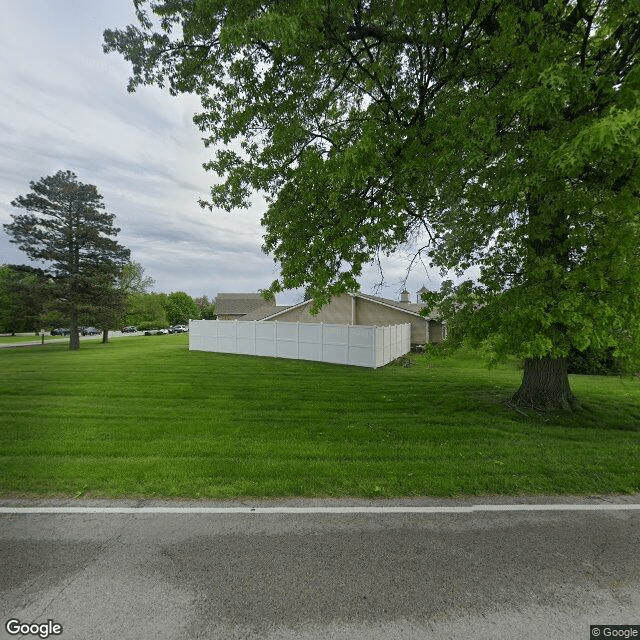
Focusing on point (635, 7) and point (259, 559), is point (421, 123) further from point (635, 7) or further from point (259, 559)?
point (259, 559)

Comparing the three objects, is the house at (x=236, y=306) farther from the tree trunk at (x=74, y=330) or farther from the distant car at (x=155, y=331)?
the tree trunk at (x=74, y=330)

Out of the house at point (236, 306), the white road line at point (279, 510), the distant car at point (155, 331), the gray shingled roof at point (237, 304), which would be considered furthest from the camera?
the distant car at point (155, 331)

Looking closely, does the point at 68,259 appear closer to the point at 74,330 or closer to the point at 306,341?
the point at 74,330

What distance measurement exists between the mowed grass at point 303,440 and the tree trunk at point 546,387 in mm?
412

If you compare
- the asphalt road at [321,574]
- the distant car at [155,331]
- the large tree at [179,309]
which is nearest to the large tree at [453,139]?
the asphalt road at [321,574]

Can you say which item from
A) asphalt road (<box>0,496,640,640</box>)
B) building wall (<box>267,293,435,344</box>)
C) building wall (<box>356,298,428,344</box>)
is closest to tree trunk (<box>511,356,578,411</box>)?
asphalt road (<box>0,496,640,640</box>)

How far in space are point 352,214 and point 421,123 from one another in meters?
2.06

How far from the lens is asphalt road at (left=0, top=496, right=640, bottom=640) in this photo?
2.45 meters

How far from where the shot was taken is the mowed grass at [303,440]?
4.51 meters

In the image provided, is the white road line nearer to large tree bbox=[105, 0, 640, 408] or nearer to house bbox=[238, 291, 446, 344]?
large tree bbox=[105, 0, 640, 408]

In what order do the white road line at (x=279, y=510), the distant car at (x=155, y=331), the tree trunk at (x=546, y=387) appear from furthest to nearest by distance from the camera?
the distant car at (x=155, y=331)
the tree trunk at (x=546, y=387)
the white road line at (x=279, y=510)

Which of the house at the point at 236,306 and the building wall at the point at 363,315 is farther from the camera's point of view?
the house at the point at 236,306

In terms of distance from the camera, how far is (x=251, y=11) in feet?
18.3

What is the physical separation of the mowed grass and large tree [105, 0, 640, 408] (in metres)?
1.98
